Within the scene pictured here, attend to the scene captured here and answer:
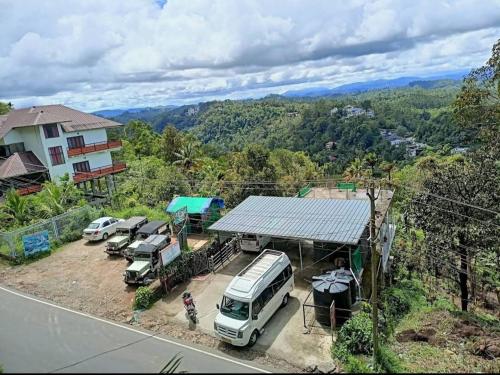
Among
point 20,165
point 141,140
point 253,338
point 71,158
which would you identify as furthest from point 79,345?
point 141,140

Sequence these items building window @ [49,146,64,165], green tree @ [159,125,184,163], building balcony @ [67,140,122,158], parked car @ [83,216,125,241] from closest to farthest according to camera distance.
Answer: parked car @ [83,216,125,241] < building window @ [49,146,64,165] < building balcony @ [67,140,122,158] < green tree @ [159,125,184,163]

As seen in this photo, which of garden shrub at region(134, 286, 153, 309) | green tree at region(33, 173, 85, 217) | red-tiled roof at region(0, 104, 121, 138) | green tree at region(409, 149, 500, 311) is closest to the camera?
garden shrub at region(134, 286, 153, 309)

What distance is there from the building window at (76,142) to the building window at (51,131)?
1579mm

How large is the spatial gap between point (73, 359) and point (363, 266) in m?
14.6

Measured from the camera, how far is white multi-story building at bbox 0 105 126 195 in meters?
33.2

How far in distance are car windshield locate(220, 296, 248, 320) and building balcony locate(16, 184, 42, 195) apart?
25.6m

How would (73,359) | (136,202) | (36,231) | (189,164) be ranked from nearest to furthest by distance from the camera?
(73,359), (36,231), (136,202), (189,164)

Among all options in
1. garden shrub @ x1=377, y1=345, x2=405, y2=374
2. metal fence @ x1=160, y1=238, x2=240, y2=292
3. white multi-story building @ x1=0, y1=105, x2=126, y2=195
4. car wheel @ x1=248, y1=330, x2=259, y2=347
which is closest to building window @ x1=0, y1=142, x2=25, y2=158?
white multi-story building @ x1=0, y1=105, x2=126, y2=195

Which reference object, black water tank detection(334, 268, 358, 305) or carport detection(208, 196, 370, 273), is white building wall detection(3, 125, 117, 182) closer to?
carport detection(208, 196, 370, 273)

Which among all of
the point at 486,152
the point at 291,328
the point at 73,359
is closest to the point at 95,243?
the point at 73,359

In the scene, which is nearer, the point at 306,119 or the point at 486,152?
the point at 486,152

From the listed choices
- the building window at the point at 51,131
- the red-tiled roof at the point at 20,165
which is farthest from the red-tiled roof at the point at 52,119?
the red-tiled roof at the point at 20,165

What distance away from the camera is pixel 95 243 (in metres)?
26.1

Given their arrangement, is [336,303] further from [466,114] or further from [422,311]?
[466,114]
